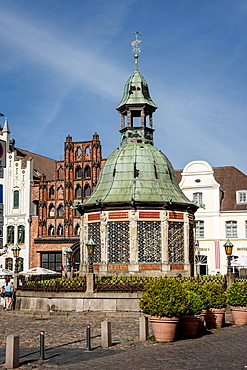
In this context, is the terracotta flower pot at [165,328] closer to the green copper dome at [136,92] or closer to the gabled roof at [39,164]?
the green copper dome at [136,92]

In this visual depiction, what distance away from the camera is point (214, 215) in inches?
1932

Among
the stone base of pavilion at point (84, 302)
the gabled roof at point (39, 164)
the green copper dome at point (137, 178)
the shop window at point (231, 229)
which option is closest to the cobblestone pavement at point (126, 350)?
the stone base of pavilion at point (84, 302)

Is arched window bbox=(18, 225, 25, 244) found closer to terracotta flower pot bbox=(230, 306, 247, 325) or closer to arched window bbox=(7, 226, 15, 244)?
arched window bbox=(7, 226, 15, 244)

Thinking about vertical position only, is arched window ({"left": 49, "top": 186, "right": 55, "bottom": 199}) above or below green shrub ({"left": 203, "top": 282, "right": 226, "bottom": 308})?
above

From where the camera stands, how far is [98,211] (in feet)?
97.5

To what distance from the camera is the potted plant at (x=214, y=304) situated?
1750 cm

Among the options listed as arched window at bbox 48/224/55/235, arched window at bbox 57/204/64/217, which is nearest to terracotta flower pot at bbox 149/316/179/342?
arched window at bbox 57/204/64/217

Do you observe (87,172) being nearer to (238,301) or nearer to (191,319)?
(238,301)

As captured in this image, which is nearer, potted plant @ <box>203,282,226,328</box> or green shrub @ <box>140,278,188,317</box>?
green shrub @ <box>140,278,188,317</box>

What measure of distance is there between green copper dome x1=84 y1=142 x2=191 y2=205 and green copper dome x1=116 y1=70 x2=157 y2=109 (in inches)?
124

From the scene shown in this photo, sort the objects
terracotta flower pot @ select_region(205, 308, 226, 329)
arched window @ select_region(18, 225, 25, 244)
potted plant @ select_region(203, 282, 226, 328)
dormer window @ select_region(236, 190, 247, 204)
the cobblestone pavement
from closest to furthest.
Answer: the cobblestone pavement, potted plant @ select_region(203, 282, 226, 328), terracotta flower pot @ select_region(205, 308, 226, 329), dormer window @ select_region(236, 190, 247, 204), arched window @ select_region(18, 225, 25, 244)

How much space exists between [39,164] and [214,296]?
4731 cm

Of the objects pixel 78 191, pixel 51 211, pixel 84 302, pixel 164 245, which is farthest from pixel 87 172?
pixel 84 302

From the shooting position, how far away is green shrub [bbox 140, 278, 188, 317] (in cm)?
1475
